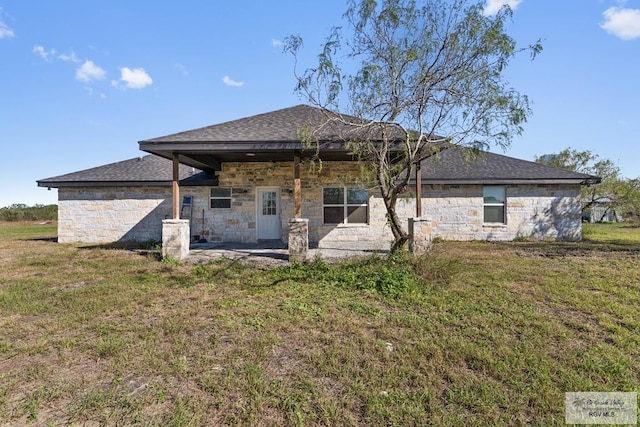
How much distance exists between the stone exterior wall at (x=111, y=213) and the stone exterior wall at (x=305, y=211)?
1.4 inches

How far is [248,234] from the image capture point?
39.5 ft

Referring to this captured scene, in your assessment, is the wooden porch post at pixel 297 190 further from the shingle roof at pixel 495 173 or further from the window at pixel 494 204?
the window at pixel 494 204

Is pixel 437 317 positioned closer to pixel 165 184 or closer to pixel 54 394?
pixel 54 394

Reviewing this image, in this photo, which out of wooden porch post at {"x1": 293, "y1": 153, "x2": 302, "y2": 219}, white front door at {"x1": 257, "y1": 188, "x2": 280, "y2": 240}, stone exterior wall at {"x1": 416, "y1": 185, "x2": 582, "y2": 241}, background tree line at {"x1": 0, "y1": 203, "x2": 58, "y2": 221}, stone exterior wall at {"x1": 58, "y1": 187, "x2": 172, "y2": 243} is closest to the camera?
wooden porch post at {"x1": 293, "y1": 153, "x2": 302, "y2": 219}

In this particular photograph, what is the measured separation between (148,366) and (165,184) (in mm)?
10954

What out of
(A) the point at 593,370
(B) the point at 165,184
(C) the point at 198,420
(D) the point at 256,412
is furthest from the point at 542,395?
(B) the point at 165,184

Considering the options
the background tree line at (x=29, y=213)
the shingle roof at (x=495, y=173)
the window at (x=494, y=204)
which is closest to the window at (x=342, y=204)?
the shingle roof at (x=495, y=173)

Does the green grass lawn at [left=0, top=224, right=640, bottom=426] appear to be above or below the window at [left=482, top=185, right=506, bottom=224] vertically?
below

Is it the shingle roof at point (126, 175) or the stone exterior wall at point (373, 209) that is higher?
the shingle roof at point (126, 175)

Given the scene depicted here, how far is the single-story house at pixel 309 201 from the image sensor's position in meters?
11.7

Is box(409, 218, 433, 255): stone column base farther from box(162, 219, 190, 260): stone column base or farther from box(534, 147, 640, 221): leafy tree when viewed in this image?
box(534, 147, 640, 221): leafy tree

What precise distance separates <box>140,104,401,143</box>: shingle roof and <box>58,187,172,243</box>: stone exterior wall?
5.24m

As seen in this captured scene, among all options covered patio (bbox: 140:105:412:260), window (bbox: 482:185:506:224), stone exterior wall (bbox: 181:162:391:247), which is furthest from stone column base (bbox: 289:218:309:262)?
window (bbox: 482:185:506:224)

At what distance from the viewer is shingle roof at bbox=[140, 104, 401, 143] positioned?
7.93 m
